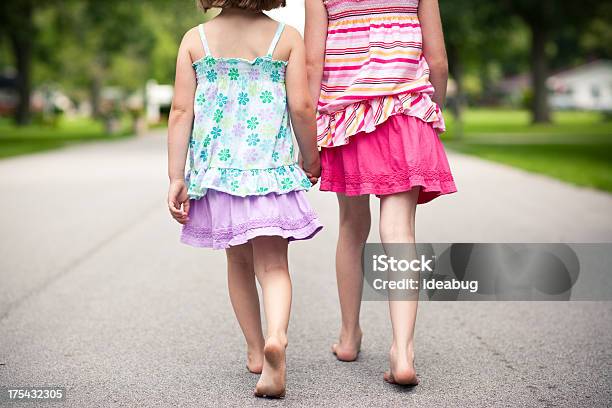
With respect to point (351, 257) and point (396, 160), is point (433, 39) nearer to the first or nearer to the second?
point (396, 160)

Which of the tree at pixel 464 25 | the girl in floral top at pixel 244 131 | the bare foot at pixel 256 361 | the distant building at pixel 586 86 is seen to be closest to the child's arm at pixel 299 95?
the girl in floral top at pixel 244 131

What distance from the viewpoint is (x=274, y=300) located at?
11.7 feet

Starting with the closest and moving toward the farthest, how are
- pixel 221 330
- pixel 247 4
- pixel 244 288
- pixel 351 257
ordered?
pixel 247 4
pixel 244 288
pixel 351 257
pixel 221 330

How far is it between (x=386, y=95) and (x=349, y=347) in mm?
1145

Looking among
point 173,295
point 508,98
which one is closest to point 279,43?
point 173,295

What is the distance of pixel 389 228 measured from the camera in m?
3.70

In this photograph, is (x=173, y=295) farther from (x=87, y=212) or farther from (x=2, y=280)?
(x=87, y=212)

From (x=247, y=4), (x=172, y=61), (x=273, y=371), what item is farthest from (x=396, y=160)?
(x=172, y=61)

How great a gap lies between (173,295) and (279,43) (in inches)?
104

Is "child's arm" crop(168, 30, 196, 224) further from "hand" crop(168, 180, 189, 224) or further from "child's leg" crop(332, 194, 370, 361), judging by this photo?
"child's leg" crop(332, 194, 370, 361)

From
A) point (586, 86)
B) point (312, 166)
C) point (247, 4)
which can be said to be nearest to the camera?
point (247, 4)

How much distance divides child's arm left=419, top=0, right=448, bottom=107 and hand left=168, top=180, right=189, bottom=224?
1.10 metres

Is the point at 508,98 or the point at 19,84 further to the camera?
the point at 508,98

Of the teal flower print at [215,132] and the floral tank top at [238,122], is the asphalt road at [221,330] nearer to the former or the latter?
the floral tank top at [238,122]
